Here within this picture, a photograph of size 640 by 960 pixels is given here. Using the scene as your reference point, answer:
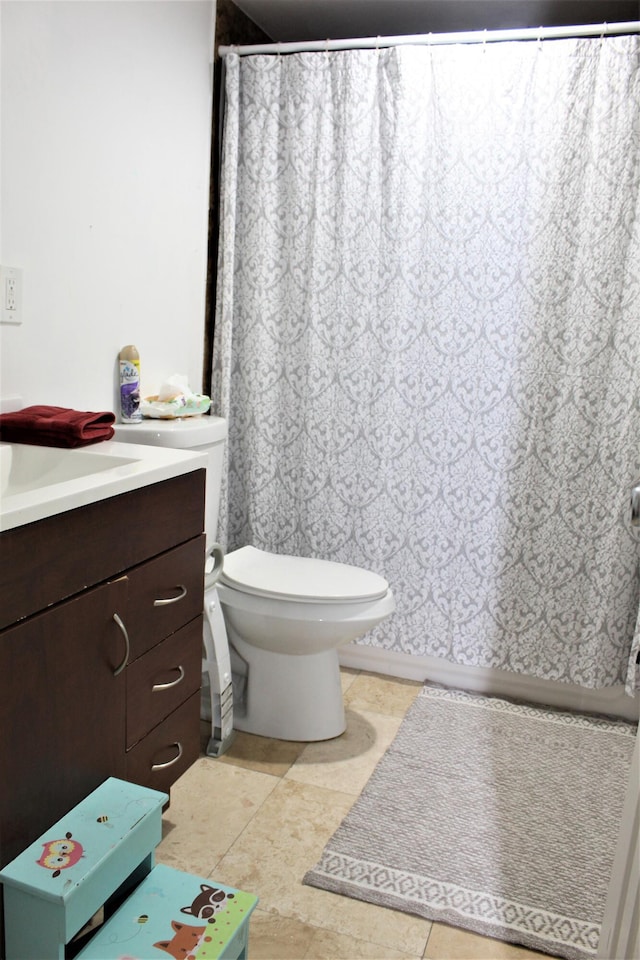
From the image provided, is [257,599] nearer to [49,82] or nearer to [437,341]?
[437,341]

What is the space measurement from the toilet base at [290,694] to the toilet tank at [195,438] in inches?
15.1

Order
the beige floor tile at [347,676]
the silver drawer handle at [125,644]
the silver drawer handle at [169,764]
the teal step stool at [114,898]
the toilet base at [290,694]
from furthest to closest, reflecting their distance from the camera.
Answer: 1. the beige floor tile at [347,676]
2. the toilet base at [290,694]
3. the silver drawer handle at [169,764]
4. the silver drawer handle at [125,644]
5. the teal step stool at [114,898]

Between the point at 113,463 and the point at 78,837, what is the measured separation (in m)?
0.69

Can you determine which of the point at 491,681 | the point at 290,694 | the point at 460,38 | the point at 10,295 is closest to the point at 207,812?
the point at 290,694

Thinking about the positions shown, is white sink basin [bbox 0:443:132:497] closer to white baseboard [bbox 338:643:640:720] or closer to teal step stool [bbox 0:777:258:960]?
teal step stool [bbox 0:777:258:960]

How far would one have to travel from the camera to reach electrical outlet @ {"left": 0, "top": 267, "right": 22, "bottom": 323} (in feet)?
5.42

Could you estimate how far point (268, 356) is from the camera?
8.65 ft

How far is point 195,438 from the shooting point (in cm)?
208

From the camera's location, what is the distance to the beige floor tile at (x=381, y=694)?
250 cm

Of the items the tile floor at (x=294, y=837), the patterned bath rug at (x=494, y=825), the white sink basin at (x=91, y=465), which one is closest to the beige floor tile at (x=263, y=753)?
the tile floor at (x=294, y=837)

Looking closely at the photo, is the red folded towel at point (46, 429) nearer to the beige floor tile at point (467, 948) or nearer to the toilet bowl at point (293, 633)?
the toilet bowl at point (293, 633)

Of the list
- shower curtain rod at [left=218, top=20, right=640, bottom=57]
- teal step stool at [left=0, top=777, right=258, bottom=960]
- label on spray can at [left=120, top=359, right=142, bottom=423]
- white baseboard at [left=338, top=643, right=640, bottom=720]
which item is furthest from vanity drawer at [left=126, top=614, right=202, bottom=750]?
shower curtain rod at [left=218, top=20, right=640, bottom=57]

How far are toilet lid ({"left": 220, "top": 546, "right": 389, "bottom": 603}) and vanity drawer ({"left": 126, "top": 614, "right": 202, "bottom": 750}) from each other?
1.22 feet

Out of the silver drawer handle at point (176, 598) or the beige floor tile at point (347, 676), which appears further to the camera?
the beige floor tile at point (347, 676)
